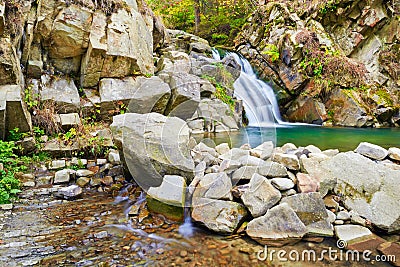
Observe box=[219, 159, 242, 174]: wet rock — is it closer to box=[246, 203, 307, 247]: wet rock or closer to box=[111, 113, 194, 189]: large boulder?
box=[111, 113, 194, 189]: large boulder

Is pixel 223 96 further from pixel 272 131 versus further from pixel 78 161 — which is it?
pixel 78 161

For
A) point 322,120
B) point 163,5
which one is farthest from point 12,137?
point 163,5

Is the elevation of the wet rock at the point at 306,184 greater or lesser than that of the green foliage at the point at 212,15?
lesser

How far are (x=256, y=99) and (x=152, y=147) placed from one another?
8.16 meters

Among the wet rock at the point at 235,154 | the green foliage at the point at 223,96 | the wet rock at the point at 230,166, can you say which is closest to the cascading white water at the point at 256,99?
the green foliage at the point at 223,96

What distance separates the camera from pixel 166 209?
10.3 feet

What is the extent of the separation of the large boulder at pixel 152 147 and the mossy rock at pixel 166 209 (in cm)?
38

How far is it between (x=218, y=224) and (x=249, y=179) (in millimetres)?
763

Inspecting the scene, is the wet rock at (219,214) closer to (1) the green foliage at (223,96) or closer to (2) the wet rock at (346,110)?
(1) the green foliage at (223,96)

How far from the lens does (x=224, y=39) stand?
54.0 ft

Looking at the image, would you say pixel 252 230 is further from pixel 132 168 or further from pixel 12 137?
pixel 12 137

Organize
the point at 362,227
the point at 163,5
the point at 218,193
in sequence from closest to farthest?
the point at 362,227, the point at 218,193, the point at 163,5

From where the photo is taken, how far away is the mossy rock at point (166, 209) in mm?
3092

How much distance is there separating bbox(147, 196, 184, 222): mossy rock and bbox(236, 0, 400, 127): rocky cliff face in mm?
9618
